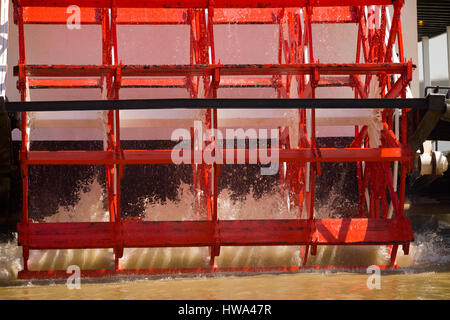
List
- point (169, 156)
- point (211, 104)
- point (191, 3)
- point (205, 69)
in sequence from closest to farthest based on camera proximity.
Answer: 1. point (211, 104)
2. point (169, 156)
3. point (205, 69)
4. point (191, 3)

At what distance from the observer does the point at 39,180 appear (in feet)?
23.7

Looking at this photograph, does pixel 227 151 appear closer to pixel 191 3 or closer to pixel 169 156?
pixel 169 156

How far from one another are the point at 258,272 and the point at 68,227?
1.61 m

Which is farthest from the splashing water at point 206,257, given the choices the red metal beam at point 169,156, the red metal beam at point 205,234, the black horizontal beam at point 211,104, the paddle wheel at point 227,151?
the black horizontal beam at point 211,104

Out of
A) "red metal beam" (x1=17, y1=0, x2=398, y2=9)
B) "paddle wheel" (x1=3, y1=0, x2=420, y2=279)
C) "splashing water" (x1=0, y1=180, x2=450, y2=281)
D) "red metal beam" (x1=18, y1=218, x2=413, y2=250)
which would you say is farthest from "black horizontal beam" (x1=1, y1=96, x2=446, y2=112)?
"splashing water" (x1=0, y1=180, x2=450, y2=281)

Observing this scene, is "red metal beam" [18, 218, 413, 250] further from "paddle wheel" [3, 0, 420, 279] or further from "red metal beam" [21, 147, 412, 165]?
"red metal beam" [21, 147, 412, 165]

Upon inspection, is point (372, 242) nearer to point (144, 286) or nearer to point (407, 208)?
point (407, 208)

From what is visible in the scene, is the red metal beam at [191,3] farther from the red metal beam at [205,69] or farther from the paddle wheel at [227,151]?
the red metal beam at [205,69]

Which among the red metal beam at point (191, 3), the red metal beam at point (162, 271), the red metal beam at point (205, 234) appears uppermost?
the red metal beam at point (191, 3)

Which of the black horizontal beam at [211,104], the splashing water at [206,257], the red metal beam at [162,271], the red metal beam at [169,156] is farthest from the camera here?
the splashing water at [206,257]

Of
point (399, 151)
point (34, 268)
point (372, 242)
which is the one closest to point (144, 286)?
point (34, 268)

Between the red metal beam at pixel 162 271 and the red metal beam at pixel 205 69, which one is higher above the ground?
the red metal beam at pixel 205 69

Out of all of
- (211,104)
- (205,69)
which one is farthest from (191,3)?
(211,104)

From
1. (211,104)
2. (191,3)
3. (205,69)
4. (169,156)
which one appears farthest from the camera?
(191,3)
